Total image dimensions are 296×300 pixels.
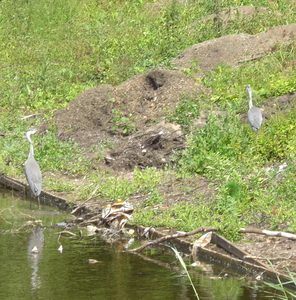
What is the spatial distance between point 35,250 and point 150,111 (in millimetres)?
6353

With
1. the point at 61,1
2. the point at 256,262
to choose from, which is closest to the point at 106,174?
the point at 256,262

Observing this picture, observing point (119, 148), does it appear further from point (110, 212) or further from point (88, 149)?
point (110, 212)

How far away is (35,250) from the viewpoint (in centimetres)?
1007

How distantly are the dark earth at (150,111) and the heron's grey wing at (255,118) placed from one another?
3.08 feet

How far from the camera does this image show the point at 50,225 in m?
11.6

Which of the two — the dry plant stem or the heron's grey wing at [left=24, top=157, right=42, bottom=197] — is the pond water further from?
the heron's grey wing at [left=24, top=157, right=42, bottom=197]

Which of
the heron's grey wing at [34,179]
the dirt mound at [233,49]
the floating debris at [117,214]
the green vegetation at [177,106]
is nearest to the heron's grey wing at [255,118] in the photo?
the green vegetation at [177,106]

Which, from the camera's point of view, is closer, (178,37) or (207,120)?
(207,120)

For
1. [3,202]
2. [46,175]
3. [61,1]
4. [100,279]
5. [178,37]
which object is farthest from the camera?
[61,1]

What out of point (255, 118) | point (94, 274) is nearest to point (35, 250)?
point (94, 274)

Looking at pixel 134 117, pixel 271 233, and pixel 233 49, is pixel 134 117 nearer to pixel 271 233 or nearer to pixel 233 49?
pixel 233 49

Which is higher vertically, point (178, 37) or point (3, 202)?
point (178, 37)

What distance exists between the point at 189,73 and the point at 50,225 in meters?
7.12

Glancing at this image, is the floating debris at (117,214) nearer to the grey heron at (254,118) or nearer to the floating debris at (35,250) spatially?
the floating debris at (35,250)
